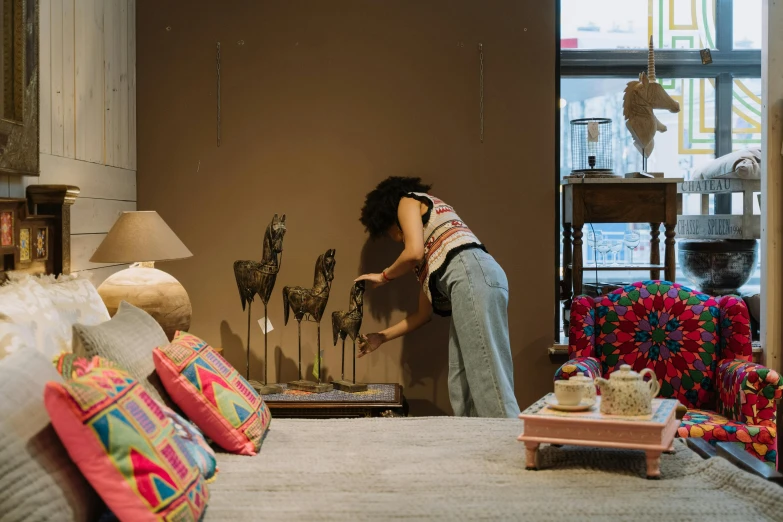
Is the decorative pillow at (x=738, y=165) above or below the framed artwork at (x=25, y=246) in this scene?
above

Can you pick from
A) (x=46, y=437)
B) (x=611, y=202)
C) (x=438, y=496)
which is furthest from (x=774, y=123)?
(x=46, y=437)

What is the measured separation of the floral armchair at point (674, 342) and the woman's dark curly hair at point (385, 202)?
86 cm

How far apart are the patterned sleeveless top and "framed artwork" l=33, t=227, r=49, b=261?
148cm

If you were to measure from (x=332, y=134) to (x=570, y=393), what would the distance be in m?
2.20

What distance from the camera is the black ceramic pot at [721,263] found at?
157 inches

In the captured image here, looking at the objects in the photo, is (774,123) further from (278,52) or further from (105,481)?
(105,481)

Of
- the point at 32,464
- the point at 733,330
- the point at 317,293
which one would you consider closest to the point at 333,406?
the point at 317,293

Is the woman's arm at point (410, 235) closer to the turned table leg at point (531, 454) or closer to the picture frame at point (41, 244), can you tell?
the picture frame at point (41, 244)

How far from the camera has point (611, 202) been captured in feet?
12.4

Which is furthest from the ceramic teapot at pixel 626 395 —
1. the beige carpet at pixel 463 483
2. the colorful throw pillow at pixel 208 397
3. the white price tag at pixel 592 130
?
the white price tag at pixel 592 130

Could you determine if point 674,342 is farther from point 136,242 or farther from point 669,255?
point 136,242

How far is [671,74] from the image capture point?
13.9 ft

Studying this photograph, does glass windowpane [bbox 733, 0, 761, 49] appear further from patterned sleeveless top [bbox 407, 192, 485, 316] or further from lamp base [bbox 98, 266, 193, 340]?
lamp base [bbox 98, 266, 193, 340]

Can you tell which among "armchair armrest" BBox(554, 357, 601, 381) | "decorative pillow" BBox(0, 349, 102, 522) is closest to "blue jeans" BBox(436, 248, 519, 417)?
"armchair armrest" BBox(554, 357, 601, 381)
